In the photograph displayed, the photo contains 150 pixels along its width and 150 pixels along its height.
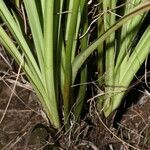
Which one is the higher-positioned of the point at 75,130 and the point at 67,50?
the point at 67,50

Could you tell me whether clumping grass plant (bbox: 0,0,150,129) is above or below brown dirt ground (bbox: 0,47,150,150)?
above

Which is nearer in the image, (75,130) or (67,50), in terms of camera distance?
(67,50)

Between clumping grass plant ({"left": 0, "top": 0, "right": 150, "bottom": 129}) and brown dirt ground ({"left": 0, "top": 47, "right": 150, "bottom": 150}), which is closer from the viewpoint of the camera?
clumping grass plant ({"left": 0, "top": 0, "right": 150, "bottom": 129})

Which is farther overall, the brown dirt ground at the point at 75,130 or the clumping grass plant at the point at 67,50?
the brown dirt ground at the point at 75,130

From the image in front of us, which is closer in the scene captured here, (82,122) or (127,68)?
(127,68)

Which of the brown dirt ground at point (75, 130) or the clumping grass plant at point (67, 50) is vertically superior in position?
the clumping grass plant at point (67, 50)

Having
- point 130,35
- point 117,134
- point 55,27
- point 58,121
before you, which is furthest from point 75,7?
point 117,134

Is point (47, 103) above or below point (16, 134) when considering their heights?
above

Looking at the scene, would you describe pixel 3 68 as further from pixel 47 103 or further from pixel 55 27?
pixel 55 27
